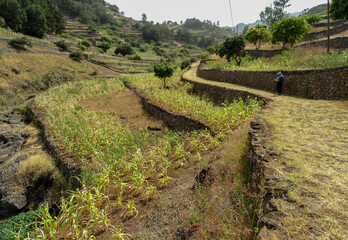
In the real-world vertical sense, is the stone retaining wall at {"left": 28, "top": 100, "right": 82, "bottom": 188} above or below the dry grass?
below

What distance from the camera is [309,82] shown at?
29.4 ft

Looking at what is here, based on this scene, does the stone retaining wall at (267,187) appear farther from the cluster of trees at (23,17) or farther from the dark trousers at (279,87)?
the cluster of trees at (23,17)

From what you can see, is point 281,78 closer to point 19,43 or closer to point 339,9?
point 339,9

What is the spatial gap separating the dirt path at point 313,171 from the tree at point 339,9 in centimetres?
2020

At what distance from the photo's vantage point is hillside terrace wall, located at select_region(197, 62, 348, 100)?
766 cm

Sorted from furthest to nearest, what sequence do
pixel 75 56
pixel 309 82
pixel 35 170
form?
pixel 75 56 → pixel 309 82 → pixel 35 170

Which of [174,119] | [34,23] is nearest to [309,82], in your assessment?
[174,119]

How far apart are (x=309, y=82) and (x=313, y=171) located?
771 centimetres

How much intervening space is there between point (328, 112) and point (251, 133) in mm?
3460

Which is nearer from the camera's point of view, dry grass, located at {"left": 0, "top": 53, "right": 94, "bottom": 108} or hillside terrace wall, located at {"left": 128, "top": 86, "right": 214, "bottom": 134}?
hillside terrace wall, located at {"left": 128, "top": 86, "right": 214, "bottom": 134}

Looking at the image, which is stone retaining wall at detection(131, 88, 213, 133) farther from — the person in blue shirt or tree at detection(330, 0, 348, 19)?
tree at detection(330, 0, 348, 19)

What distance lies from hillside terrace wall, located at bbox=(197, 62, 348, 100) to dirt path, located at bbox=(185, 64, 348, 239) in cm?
252

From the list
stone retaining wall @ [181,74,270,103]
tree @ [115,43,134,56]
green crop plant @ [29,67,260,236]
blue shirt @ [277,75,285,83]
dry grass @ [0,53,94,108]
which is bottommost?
green crop plant @ [29,67,260,236]

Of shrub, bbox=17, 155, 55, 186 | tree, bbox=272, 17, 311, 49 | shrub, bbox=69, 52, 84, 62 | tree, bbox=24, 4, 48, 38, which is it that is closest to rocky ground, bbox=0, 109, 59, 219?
shrub, bbox=17, 155, 55, 186
